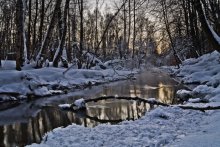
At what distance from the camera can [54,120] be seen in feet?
38.1

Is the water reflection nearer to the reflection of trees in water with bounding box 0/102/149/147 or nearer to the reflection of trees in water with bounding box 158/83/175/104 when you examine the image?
the reflection of trees in water with bounding box 158/83/175/104

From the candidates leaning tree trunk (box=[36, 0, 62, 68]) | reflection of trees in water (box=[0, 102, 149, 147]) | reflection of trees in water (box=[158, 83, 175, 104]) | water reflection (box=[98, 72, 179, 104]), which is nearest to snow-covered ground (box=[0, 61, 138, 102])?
leaning tree trunk (box=[36, 0, 62, 68])

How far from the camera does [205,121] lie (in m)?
8.87

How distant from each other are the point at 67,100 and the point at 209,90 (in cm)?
633

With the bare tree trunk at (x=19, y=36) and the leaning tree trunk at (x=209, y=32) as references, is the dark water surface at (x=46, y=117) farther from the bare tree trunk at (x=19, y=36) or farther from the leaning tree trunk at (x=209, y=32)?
the bare tree trunk at (x=19, y=36)

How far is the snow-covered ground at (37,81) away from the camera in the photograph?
16.8 m

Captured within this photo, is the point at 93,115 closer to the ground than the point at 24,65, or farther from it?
closer to the ground

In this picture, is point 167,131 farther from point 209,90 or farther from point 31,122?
point 209,90

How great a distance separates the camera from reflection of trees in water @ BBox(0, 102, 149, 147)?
9.22 meters

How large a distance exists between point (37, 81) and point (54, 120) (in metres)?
7.43

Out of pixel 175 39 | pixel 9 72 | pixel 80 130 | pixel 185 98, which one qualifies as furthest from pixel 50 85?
pixel 175 39

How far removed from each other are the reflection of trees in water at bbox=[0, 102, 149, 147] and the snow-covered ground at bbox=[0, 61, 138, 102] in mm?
3439

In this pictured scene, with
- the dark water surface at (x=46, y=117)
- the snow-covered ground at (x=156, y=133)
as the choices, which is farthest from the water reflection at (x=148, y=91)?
the snow-covered ground at (x=156, y=133)

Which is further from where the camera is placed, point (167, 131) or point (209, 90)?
point (209, 90)
